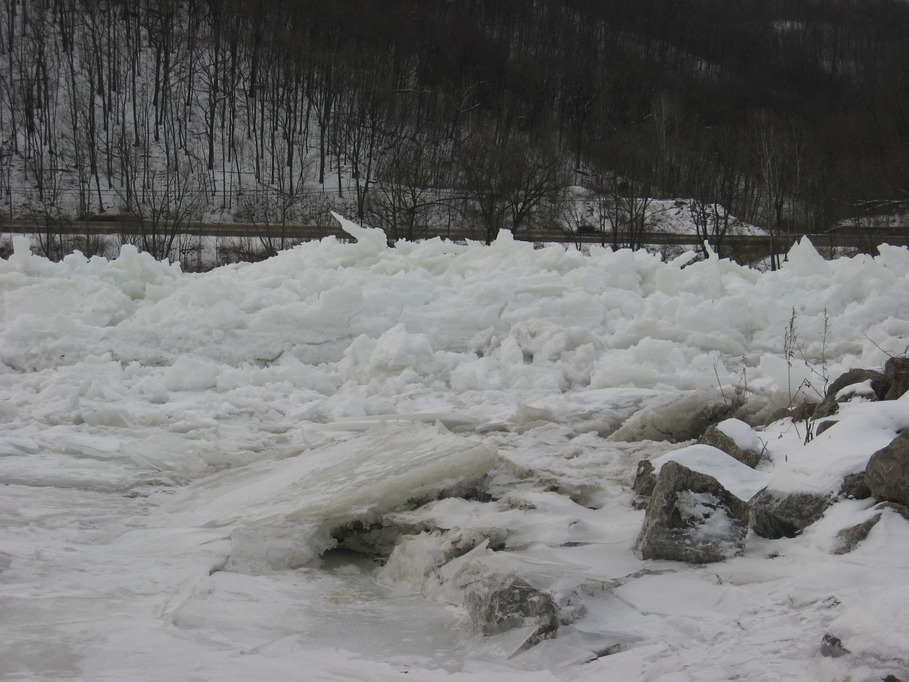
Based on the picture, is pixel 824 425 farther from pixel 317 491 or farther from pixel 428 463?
pixel 317 491

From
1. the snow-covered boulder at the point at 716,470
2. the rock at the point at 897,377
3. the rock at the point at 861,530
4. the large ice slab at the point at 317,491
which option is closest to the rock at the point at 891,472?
the rock at the point at 861,530

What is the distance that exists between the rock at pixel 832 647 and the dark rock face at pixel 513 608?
36.2 inches

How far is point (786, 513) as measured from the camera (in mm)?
3582

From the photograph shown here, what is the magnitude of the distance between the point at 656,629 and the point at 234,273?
8158 mm

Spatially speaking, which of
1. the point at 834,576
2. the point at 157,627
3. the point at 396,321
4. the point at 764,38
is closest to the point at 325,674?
the point at 157,627

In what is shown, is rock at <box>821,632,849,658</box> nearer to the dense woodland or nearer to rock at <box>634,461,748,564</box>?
rock at <box>634,461,748,564</box>

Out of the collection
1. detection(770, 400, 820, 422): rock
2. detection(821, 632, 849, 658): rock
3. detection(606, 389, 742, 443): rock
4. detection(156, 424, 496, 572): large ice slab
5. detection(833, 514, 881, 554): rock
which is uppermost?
detection(821, 632, 849, 658): rock

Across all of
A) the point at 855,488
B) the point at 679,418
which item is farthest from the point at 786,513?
the point at 679,418

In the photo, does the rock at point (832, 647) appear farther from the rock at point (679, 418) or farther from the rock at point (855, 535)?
the rock at point (679, 418)

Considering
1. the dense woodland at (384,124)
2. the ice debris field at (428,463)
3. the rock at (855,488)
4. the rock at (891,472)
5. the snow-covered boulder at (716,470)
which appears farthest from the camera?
the dense woodland at (384,124)

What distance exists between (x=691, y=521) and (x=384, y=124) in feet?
107

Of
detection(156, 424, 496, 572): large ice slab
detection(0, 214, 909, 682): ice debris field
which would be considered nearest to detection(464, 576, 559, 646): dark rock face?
detection(0, 214, 909, 682): ice debris field

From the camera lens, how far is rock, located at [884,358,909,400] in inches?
175

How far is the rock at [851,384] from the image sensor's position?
4621mm
